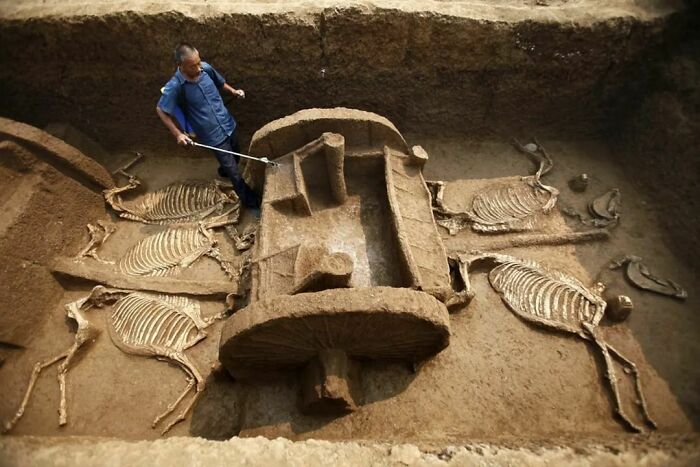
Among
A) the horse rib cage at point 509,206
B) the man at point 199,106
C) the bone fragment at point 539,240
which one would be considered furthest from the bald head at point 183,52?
the horse rib cage at point 509,206


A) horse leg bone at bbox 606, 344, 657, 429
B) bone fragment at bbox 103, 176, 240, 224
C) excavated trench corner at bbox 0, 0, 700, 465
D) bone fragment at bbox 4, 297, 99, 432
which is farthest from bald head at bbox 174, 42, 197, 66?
horse leg bone at bbox 606, 344, 657, 429

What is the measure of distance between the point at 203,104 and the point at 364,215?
1.73m

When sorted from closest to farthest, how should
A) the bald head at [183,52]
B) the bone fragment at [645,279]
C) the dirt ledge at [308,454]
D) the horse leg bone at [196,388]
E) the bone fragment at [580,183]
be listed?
the dirt ledge at [308,454], the horse leg bone at [196,388], the bald head at [183,52], the bone fragment at [645,279], the bone fragment at [580,183]

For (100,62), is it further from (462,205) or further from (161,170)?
(462,205)

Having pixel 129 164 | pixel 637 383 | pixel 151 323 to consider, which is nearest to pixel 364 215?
pixel 151 323

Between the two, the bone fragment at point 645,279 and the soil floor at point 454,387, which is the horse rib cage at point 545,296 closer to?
the soil floor at point 454,387

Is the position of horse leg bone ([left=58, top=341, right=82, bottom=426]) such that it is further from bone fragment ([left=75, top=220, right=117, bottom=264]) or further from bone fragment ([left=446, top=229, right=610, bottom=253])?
bone fragment ([left=446, top=229, right=610, bottom=253])

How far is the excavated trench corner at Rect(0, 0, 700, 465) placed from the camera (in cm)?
261

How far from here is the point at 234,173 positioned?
3.70m

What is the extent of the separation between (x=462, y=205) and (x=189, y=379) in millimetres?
2893

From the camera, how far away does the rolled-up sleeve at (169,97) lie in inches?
126

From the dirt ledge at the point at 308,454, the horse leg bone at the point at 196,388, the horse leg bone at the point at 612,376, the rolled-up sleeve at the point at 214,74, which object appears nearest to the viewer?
the dirt ledge at the point at 308,454

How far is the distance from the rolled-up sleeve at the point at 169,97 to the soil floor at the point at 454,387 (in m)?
1.71

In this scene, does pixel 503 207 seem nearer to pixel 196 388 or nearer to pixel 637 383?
pixel 637 383
